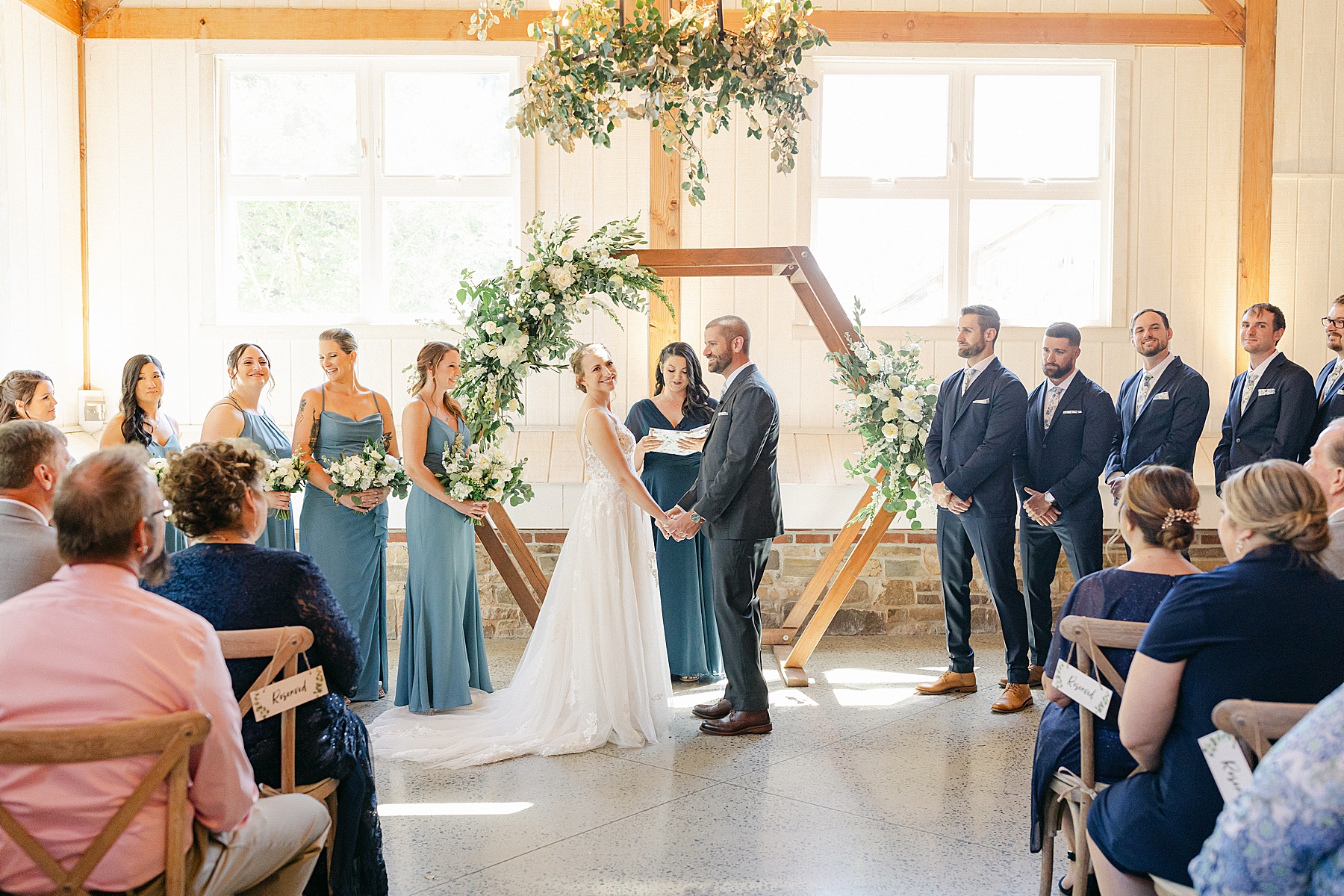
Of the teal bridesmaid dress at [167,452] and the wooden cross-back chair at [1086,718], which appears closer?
the wooden cross-back chair at [1086,718]

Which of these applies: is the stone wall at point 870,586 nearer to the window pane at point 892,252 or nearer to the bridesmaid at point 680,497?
the bridesmaid at point 680,497

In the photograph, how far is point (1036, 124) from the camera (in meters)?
6.85

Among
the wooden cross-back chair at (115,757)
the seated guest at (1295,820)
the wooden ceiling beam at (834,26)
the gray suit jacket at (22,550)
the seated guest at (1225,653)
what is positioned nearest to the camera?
the seated guest at (1295,820)

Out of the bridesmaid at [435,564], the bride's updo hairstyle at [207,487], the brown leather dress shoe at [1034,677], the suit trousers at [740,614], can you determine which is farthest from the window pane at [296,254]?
the bride's updo hairstyle at [207,487]

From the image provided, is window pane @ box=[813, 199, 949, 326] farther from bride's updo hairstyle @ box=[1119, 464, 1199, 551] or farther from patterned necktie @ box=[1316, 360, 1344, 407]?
bride's updo hairstyle @ box=[1119, 464, 1199, 551]

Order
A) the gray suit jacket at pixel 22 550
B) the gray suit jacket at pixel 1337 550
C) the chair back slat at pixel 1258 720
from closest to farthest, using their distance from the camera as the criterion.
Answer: the chair back slat at pixel 1258 720
the gray suit jacket at pixel 22 550
the gray suit jacket at pixel 1337 550

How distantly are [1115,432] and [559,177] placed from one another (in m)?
3.64

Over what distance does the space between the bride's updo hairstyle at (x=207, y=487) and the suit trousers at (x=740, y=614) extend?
7.69 feet

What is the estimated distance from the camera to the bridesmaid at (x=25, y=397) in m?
4.50

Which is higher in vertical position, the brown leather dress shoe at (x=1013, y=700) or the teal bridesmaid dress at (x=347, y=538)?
the teal bridesmaid dress at (x=347, y=538)

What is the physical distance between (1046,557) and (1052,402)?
29.7 inches

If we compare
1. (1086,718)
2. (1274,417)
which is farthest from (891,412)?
(1086,718)

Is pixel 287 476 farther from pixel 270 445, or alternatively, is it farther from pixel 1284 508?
pixel 1284 508

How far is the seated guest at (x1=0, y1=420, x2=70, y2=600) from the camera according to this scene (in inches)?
100
